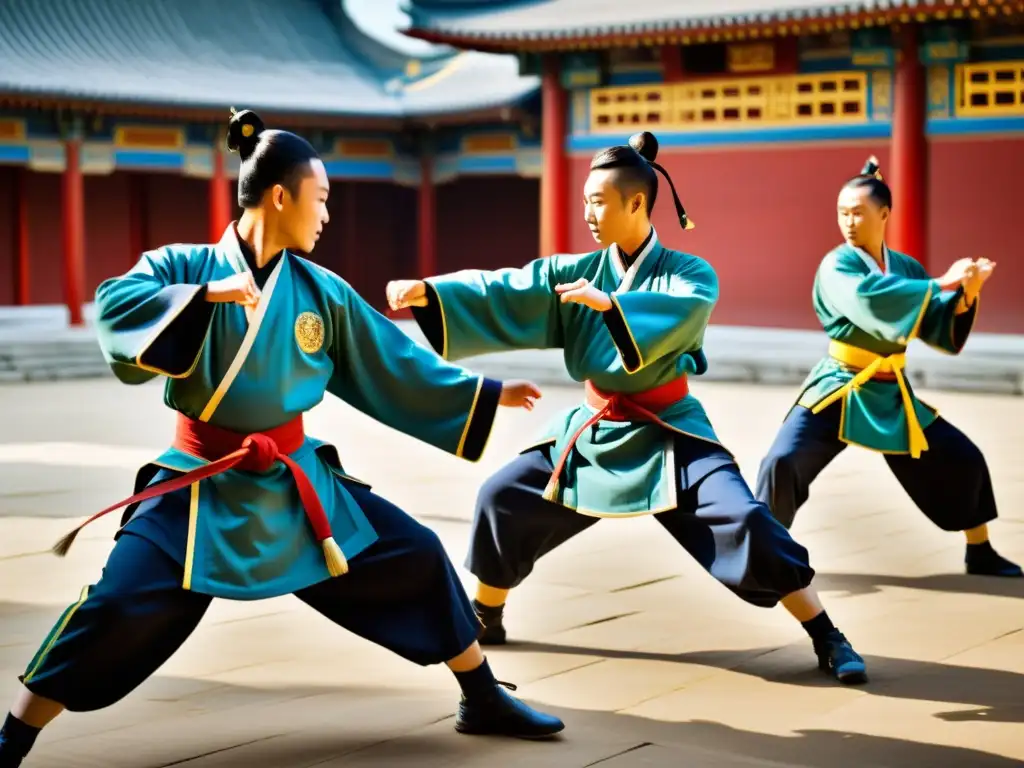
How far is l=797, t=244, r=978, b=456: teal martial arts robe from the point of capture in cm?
541

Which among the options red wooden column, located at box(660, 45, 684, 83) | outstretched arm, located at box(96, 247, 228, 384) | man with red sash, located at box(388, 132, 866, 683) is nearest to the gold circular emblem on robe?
outstretched arm, located at box(96, 247, 228, 384)

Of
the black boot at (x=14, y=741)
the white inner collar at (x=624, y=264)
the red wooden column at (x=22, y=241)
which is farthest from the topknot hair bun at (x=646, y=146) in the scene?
the red wooden column at (x=22, y=241)

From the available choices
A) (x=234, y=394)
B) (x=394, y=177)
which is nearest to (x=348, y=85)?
(x=394, y=177)

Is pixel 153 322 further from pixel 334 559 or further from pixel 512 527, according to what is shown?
pixel 512 527

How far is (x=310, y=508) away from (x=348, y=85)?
64.5 ft

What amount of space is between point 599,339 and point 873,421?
1556mm

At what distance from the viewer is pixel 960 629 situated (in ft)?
15.9

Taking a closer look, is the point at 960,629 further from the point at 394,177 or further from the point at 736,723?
the point at 394,177

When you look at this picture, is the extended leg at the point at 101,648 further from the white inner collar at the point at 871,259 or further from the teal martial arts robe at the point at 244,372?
the white inner collar at the point at 871,259

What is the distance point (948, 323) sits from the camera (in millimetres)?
5395

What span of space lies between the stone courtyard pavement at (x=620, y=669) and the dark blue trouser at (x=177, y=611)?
264mm

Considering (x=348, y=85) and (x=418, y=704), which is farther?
(x=348, y=85)

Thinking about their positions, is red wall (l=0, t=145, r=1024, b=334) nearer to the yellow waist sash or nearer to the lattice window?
the lattice window

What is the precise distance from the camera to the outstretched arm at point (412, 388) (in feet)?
12.5
